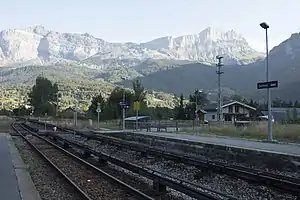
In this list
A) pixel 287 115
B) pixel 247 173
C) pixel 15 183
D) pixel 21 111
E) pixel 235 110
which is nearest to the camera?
pixel 15 183

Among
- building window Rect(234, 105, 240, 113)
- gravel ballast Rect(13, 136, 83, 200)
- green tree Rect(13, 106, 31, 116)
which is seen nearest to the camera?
gravel ballast Rect(13, 136, 83, 200)

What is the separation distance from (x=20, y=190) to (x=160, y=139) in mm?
17408

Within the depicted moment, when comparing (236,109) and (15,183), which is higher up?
(236,109)

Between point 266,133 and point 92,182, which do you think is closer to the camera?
point 92,182

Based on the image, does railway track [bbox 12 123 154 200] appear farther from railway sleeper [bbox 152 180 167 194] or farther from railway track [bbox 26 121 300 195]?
railway track [bbox 26 121 300 195]

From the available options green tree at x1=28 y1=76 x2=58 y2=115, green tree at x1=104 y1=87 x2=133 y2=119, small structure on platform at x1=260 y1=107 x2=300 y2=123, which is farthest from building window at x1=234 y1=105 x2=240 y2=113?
green tree at x1=28 y1=76 x2=58 y2=115

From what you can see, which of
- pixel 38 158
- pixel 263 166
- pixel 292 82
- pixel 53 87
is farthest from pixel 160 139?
pixel 292 82

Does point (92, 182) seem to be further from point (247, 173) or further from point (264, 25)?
point (264, 25)

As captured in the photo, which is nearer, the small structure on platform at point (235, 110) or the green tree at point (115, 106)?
the green tree at point (115, 106)

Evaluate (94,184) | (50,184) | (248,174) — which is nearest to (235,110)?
(248,174)

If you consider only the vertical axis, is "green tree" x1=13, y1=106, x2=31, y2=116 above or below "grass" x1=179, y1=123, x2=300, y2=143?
above

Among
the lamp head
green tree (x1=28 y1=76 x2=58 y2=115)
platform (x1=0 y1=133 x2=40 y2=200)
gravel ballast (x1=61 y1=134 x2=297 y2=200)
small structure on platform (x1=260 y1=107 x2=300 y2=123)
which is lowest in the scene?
gravel ballast (x1=61 y1=134 x2=297 y2=200)

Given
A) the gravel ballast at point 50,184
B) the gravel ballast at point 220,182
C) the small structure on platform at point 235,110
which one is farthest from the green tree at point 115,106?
the gravel ballast at point 50,184

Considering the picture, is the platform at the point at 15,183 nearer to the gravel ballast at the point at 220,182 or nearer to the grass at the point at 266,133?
the gravel ballast at the point at 220,182
